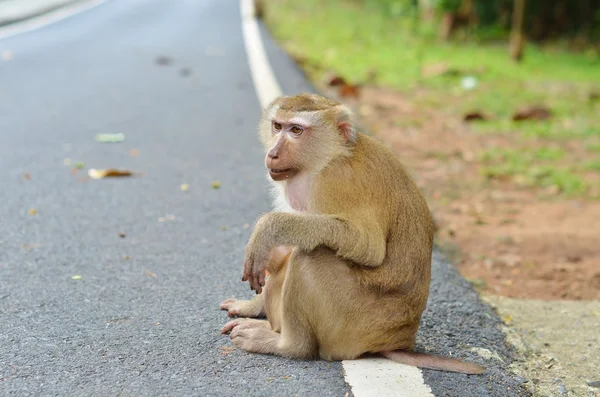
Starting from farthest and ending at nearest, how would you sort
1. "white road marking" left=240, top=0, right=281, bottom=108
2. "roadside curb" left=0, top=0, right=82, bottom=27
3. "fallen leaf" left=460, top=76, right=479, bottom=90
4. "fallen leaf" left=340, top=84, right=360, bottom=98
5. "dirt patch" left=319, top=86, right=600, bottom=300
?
"roadside curb" left=0, top=0, right=82, bottom=27 < "fallen leaf" left=460, top=76, right=479, bottom=90 < "fallen leaf" left=340, top=84, right=360, bottom=98 < "white road marking" left=240, top=0, right=281, bottom=108 < "dirt patch" left=319, top=86, right=600, bottom=300

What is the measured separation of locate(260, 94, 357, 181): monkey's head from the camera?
3.88m

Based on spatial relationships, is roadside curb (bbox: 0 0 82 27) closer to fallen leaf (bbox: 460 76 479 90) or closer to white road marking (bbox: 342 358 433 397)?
fallen leaf (bbox: 460 76 479 90)

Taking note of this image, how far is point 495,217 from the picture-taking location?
7.23 meters

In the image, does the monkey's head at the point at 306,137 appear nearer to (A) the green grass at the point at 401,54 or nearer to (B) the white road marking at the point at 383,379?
(B) the white road marking at the point at 383,379

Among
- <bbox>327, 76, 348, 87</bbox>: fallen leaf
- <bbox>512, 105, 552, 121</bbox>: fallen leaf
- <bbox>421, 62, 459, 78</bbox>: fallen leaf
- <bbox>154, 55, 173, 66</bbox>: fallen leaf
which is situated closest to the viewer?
<bbox>512, 105, 552, 121</bbox>: fallen leaf

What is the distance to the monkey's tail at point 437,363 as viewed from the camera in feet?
11.7

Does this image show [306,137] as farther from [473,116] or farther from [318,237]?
[473,116]

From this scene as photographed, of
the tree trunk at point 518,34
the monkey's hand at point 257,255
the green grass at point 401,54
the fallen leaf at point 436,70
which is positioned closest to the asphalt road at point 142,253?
the monkey's hand at point 257,255

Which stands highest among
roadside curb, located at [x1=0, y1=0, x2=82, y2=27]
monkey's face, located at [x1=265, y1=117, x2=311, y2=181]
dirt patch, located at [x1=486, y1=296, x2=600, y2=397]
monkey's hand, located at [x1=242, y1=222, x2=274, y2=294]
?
monkey's face, located at [x1=265, y1=117, x2=311, y2=181]

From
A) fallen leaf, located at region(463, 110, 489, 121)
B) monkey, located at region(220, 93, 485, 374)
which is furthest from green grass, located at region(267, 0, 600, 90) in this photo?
monkey, located at region(220, 93, 485, 374)

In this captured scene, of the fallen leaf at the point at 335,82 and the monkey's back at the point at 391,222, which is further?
the fallen leaf at the point at 335,82

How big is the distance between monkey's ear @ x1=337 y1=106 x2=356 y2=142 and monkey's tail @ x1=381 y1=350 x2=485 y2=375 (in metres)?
0.97

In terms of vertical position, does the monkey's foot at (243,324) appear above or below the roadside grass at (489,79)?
above

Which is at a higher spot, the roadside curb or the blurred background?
the blurred background
